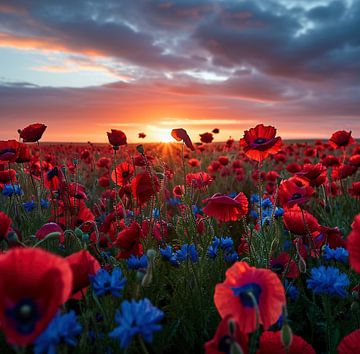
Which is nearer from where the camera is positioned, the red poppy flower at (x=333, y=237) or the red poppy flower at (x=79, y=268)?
the red poppy flower at (x=79, y=268)

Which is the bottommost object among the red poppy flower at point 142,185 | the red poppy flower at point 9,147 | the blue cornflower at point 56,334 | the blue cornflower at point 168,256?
the blue cornflower at point 168,256

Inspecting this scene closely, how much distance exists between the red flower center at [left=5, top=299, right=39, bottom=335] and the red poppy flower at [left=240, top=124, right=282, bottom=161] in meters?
1.73

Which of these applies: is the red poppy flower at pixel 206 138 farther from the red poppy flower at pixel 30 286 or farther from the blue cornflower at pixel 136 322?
the red poppy flower at pixel 30 286

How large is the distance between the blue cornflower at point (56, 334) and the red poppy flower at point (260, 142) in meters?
1.58

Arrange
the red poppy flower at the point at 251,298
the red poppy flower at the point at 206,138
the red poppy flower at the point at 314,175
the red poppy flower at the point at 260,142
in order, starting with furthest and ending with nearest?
the red poppy flower at the point at 206,138
the red poppy flower at the point at 314,175
the red poppy flower at the point at 260,142
the red poppy flower at the point at 251,298

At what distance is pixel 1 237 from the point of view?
1.64 m

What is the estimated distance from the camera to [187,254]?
2.13 metres

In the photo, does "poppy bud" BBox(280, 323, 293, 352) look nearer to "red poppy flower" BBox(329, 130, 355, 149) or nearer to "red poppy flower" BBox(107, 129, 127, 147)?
"red poppy flower" BBox(107, 129, 127, 147)

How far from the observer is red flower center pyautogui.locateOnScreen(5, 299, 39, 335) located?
37.4 inches

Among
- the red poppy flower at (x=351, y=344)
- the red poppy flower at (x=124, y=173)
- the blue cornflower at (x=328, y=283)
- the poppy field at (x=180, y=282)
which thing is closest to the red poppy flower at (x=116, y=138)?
the poppy field at (x=180, y=282)

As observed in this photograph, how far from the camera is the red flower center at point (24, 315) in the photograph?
3.12ft

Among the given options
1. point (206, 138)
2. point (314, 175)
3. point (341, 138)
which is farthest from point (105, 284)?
point (206, 138)

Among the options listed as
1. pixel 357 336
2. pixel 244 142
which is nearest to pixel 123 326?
pixel 357 336

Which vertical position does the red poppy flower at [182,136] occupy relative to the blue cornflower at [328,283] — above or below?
above
